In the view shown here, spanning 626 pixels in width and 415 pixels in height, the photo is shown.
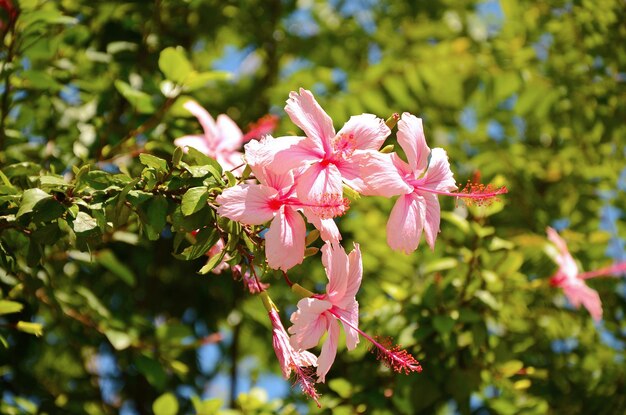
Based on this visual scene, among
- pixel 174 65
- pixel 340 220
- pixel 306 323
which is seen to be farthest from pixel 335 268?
pixel 340 220

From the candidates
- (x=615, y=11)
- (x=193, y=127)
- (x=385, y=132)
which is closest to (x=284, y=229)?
(x=385, y=132)

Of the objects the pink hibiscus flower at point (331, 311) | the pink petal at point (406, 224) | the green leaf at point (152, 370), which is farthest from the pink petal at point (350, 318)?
the green leaf at point (152, 370)

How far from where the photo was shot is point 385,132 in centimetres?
135

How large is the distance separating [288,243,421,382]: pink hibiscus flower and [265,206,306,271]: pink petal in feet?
0.17

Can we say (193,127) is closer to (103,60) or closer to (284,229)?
(103,60)

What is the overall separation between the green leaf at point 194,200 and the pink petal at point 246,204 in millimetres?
24

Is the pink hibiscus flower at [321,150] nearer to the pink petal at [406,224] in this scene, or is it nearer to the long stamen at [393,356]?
the pink petal at [406,224]

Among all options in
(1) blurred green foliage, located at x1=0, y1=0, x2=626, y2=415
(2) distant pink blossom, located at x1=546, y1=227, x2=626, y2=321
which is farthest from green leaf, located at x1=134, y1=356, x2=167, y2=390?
(2) distant pink blossom, located at x1=546, y1=227, x2=626, y2=321

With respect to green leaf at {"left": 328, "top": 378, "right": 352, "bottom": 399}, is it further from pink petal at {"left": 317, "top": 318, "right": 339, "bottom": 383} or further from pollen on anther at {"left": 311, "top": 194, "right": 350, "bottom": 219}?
pollen on anther at {"left": 311, "top": 194, "right": 350, "bottom": 219}

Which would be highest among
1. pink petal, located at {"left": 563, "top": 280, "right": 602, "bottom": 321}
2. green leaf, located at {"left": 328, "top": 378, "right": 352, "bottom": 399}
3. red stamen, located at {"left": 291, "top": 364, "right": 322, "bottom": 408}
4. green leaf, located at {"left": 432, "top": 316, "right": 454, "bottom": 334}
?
red stamen, located at {"left": 291, "top": 364, "right": 322, "bottom": 408}

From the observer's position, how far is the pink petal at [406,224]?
1334mm

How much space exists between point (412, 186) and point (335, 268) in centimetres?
21

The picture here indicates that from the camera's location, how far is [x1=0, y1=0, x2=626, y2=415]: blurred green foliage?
6.21ft

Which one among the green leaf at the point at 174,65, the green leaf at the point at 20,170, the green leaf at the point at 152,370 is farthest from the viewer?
the green leaf at the point at 152,370
